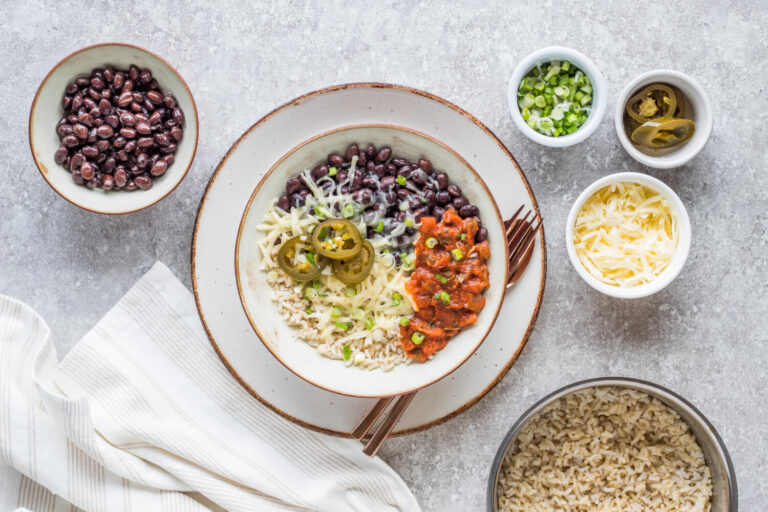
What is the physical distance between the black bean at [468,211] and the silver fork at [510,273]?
0.15m

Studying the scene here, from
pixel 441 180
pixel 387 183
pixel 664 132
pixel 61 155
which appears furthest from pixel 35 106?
pixel 664 132

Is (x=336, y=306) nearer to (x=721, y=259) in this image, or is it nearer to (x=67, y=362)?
(x=67, y=362)

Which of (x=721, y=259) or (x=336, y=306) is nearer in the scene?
(x=336, y=306)

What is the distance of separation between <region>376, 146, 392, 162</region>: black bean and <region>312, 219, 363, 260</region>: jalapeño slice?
1.03 feet

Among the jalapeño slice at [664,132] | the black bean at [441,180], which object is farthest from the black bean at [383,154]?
the jalapeño slice at [664,132]

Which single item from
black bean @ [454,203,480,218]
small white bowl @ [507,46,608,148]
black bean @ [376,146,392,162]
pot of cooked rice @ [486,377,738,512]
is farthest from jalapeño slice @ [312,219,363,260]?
pot of cooked rice @ [486,377,738,512]

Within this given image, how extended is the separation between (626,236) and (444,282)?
2.78 ft

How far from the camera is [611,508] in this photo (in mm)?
3172

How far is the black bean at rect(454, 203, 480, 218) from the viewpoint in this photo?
291 cm

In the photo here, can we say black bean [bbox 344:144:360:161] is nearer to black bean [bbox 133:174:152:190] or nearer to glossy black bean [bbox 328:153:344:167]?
glossy black bean [bbox 328:153:344:167]

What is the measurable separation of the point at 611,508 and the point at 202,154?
7.97ft

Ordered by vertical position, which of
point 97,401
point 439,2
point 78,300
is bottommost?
point 97,401

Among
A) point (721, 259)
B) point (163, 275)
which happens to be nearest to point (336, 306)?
point (163, 275)

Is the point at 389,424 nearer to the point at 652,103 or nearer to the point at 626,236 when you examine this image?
the point at 626,236
